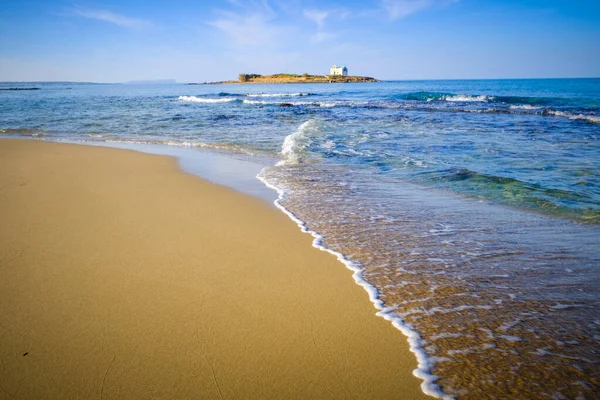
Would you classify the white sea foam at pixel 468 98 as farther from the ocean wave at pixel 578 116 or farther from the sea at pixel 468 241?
the sea at pixel 468 241

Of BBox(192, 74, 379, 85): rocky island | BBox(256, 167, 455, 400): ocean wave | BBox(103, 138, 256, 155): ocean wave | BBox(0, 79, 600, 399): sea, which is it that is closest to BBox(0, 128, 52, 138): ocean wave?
BBox(103, 138, 256, 155): ocean wave

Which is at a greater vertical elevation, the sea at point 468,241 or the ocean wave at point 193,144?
the ocean wave at point 193,144

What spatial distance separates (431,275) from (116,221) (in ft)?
12.4

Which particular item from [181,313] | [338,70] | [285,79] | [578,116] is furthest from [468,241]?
[338,70]

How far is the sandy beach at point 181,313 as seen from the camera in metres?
1.87

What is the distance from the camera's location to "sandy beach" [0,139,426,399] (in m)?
1.87

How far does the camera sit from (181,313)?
244 centimetres

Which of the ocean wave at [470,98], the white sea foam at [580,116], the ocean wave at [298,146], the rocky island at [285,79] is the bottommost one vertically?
the ocean wave at [298,146]

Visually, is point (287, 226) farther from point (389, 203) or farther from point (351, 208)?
point (389, 203)

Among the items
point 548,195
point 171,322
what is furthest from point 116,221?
point 548,195

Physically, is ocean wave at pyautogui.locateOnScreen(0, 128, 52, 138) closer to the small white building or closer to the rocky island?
the rocky island

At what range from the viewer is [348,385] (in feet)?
6.10

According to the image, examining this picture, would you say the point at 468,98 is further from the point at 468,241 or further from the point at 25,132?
the point at 25,132

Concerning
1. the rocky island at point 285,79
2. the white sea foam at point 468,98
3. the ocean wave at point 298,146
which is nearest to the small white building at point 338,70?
the rocky island at point 285,79
